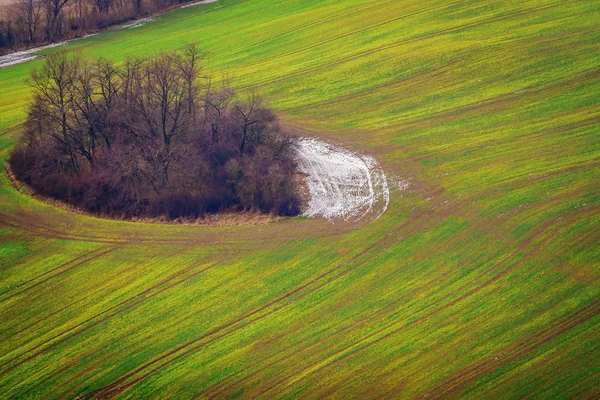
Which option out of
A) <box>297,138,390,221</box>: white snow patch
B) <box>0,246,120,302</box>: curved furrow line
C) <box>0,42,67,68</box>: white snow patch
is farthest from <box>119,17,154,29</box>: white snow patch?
<box>0,246,120,302</box>: curved furrow line

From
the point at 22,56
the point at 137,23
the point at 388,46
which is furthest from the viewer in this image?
the point at 137,23

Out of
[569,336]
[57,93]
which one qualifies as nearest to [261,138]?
[57,93]

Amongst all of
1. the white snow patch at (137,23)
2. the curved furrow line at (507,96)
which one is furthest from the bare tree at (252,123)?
the white snow patch at (137,23)

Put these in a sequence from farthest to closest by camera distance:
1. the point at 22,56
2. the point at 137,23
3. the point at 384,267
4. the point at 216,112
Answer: the point at 137,23
the point at 22,56
the point at 216,112
the point at 384,267

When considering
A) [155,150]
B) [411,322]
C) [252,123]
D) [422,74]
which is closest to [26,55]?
[155,150]

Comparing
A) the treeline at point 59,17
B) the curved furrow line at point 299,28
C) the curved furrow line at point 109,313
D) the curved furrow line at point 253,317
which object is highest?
the treeline at point 59,17

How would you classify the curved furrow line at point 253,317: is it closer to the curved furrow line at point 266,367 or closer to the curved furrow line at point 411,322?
the curved furrow line at point 266,367

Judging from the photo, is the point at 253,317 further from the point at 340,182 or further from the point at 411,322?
the point at 340,182
